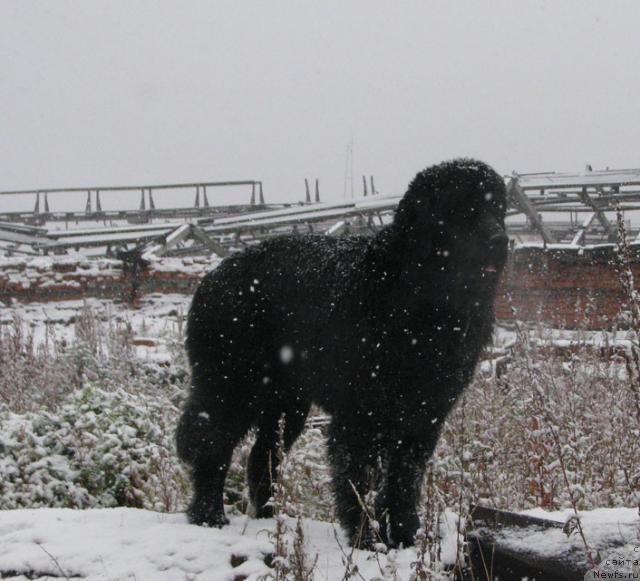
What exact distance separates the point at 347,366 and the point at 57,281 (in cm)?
798

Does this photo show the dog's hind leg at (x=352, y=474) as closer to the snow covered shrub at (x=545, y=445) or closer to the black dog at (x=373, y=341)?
the black dog at (x=373, y=341)

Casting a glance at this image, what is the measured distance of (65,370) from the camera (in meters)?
5.77

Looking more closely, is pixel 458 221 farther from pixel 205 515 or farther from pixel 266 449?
pixel 205 515

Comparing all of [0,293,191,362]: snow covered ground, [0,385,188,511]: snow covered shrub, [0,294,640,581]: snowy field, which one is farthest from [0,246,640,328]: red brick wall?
[0,385,188,511]: snow covered shrub

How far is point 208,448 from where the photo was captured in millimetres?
3213

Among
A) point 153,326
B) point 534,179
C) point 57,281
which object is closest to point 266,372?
point 153,326

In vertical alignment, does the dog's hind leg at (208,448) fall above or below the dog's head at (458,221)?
below

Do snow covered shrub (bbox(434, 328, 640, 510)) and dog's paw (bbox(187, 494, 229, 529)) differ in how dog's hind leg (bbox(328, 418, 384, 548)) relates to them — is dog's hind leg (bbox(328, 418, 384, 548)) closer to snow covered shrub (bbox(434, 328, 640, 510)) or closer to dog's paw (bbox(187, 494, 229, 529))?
snow covered shrub (bbox(434, 328, 640, 510))

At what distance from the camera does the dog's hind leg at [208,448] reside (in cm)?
321

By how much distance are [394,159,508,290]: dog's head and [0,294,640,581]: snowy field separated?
1.34 ft

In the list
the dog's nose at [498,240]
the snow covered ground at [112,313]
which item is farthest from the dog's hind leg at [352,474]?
the snow covered ground at [112,313]

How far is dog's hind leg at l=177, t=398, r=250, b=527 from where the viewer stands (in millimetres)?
3211

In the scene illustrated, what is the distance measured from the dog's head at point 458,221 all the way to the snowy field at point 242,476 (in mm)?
409

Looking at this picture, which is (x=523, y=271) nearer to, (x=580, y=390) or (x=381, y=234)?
(x=580, y=390)
